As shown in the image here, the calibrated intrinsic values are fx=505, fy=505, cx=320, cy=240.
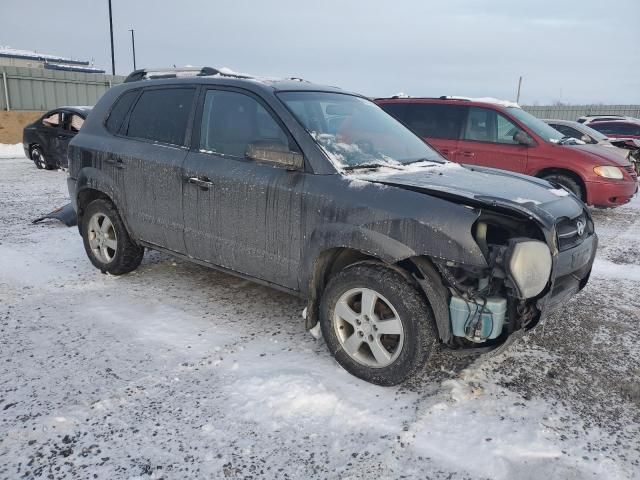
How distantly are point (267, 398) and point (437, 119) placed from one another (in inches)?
269

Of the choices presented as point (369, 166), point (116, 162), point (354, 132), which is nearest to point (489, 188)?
point (369, 166)

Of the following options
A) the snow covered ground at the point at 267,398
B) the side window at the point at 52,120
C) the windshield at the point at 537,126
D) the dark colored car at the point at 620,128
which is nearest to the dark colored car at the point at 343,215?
the snow covered ground at the point at 267,398

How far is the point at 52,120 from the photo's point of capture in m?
11.9

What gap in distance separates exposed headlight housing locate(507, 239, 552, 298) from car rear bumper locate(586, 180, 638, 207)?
6020 millimetres

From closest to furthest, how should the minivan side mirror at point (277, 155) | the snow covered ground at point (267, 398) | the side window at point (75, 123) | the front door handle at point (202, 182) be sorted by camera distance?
the snow covered ground at point (267, 398)
the minivan side mirror at point (277, 155)
the front door handle at point (202, 182)
the side window at point (75, 123)

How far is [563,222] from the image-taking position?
3.06 metres

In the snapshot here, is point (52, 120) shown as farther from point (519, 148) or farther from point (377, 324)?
point (377, 324)

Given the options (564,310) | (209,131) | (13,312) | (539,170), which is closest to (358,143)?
(209,131)

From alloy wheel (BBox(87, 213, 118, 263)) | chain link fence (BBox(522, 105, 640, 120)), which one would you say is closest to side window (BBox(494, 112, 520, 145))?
alloy wheel (BBox(87, 213, 118, 263))

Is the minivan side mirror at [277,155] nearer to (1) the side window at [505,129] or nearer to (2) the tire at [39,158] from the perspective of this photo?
(1) the side window at [505,129]

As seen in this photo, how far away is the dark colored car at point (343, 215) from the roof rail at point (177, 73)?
0.20 metres

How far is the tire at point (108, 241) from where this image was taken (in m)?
4.62

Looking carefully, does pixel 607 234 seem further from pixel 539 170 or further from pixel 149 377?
pixel 149 377

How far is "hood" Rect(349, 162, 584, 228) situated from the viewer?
282 centimetres
